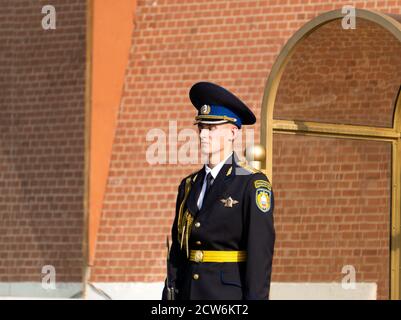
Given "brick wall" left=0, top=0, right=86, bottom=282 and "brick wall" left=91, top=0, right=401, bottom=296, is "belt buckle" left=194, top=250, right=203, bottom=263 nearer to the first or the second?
"brick wall" left=91, top=0, right=401, bottom=296

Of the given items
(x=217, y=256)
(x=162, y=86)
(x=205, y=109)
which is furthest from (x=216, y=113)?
(x=162, y=86)

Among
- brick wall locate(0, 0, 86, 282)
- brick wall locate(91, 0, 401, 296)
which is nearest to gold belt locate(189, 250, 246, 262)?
brick wall locate(91, 0, 401, 296)

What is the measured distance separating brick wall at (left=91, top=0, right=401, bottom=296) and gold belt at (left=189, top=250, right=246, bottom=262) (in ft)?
16.9

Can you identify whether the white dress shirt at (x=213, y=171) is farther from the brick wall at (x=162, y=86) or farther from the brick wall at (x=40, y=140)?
the brick wall at (x=40, y=140)

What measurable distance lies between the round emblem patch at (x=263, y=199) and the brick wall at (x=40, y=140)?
5.80 metres

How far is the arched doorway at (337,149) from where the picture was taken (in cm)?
732

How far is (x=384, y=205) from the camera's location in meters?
8.06

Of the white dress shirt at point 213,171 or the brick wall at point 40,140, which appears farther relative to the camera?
the brick wall at point 40,140

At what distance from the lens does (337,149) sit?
7.91 m

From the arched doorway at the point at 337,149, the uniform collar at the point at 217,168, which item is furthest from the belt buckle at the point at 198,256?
the arched doorway at the point at 337,149

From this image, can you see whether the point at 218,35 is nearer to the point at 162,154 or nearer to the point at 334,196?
the point at 162,154

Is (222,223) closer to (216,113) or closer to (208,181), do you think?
(208,181)

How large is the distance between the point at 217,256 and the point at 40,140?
615cm

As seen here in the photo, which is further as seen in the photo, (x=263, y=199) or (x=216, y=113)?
(x=216, y=113)
